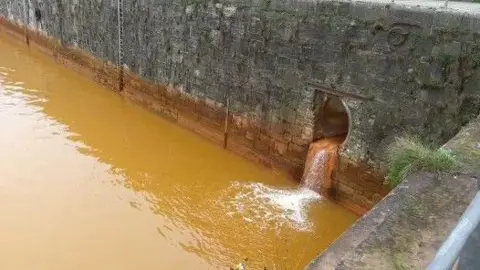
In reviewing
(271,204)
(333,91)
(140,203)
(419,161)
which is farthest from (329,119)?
(419,161)

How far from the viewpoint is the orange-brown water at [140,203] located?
566cm

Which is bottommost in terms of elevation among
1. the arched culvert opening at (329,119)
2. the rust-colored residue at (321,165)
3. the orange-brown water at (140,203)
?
the orange-brown water at (140,203)

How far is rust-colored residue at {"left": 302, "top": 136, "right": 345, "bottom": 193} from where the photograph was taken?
22.2ft

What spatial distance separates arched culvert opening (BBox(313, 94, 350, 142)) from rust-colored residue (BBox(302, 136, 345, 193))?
179 millimetres

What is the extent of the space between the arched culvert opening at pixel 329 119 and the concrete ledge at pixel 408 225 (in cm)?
333

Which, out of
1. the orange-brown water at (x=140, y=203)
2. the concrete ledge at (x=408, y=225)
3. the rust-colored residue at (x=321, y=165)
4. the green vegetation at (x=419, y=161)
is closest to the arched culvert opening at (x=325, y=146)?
the rust-colored residue at (x=321, y=165)

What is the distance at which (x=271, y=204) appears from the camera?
6.75m

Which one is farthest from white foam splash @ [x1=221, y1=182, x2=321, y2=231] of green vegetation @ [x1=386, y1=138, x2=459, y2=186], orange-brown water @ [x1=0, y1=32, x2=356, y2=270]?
green vegetation @ [x1=386, y1=138, x2=459, y2=186]

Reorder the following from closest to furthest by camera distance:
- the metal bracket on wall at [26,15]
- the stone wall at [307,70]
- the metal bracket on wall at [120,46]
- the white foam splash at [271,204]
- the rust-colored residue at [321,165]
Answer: the stone wall at [307,70] < the white foam splash at [271,204] < the rust-colored residue at [321,165] < the metal bracket on wall at [120,46] < the metal bracket on wall at [26,15]

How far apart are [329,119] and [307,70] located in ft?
3.14

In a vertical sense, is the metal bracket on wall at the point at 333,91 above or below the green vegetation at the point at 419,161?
below

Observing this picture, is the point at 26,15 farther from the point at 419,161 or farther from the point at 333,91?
the point at 419,161

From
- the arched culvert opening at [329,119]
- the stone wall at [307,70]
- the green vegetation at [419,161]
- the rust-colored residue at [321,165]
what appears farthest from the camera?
the arched culvert opening at [329,119]

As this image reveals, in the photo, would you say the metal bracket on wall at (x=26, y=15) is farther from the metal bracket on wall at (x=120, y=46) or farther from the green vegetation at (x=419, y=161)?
the green vegetation at (x=419, y=161)
